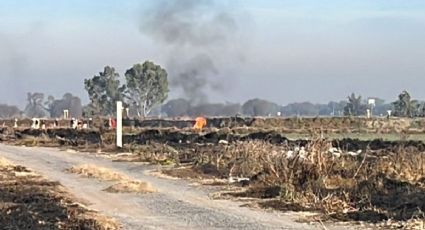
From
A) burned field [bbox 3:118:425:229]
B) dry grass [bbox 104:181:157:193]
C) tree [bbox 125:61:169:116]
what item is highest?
tree [bbox 125:61:169:116]

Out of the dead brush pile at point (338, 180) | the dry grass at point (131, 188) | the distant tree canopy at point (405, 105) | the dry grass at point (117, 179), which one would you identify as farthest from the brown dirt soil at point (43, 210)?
the distant tree canopy at point (405, 105)

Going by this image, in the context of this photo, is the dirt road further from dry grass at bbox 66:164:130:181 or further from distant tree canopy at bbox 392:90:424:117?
distant tree canopy at bbox 392:90:424:117

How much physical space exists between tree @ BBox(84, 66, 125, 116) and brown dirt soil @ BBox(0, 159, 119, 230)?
359ft

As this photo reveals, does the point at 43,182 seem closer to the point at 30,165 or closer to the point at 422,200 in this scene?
the point at 30,165

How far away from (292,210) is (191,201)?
120 inches

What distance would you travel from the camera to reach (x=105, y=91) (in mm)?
134875

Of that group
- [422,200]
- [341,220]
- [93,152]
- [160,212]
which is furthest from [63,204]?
[93,152]

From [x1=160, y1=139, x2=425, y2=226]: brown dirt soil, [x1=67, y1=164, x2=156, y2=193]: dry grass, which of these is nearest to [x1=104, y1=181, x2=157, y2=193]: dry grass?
[x1=67, y1=164, x2=156, y2=193]: dry grass

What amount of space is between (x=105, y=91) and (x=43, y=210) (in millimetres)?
118610

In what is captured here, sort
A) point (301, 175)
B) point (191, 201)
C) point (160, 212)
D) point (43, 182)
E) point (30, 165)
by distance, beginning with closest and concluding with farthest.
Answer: point (160, 212), point (191, 201), point (301, 175), point (43, 182), point (30, 165)

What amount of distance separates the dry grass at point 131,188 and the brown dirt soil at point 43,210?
1285 mm

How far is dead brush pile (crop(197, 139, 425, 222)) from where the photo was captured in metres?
17.2

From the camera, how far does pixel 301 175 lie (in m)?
22.1

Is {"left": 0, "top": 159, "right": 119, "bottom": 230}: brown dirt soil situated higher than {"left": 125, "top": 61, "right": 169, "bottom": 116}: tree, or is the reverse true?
{"left": 125, "top": 61, "right": 169, "bottom": 116}: tree
